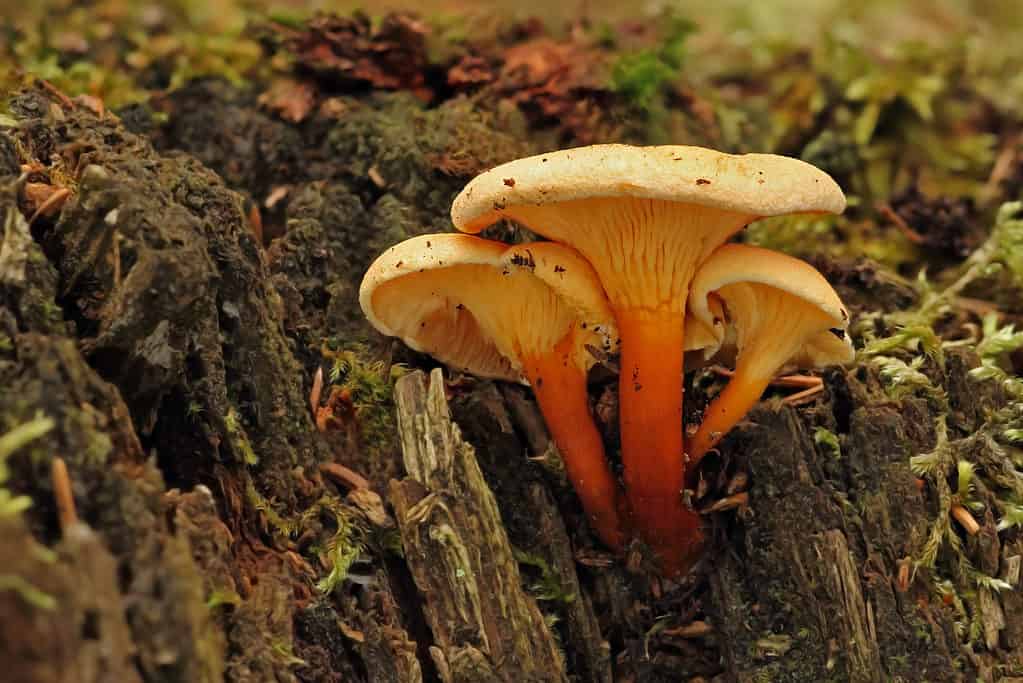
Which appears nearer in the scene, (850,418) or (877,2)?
(850,418)

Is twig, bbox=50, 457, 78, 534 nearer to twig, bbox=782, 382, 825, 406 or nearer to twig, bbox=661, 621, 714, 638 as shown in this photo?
twig, bbox=661, 621, 714, 638

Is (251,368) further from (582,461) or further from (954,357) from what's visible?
(954,357)

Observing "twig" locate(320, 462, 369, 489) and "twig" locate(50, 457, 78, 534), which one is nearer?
"twig" locate(50, 457, 78, 534)

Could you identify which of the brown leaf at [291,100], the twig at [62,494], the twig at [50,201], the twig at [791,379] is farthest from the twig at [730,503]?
the brown leaf at [291,100]

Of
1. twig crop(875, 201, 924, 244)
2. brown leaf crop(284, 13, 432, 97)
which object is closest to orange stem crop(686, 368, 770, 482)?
twig crop(875, 201, 924, 244)

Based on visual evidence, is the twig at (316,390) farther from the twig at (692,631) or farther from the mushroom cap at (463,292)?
the twig at (692,631)

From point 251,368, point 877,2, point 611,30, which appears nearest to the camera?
point 251,368

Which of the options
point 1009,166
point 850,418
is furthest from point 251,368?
point 1009,166
